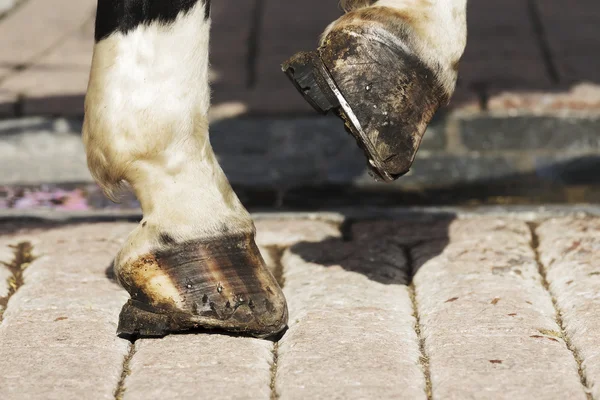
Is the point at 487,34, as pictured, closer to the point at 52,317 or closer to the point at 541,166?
the point at 541,166

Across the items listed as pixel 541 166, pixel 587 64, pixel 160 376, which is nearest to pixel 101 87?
pixel 160 376

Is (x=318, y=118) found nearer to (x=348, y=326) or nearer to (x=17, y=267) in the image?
(x=17, y=267)

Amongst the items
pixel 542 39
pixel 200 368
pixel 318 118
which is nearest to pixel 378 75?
pixel 200 368

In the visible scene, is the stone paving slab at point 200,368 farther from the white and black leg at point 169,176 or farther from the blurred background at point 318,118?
the blurred background at point 318,118

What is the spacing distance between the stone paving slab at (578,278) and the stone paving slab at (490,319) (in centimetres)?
3

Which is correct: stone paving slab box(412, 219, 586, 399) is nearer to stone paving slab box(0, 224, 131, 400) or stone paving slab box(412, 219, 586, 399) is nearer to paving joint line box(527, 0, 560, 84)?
stone paving slab box(0, 224, 131, 400)

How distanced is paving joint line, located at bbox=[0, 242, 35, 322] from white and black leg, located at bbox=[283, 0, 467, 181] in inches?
35.0

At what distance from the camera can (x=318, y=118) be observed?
378 centimetres

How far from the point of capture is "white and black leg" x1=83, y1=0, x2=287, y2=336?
211cm

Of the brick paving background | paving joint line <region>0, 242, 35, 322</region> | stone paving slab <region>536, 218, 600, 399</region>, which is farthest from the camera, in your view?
the brick paving background

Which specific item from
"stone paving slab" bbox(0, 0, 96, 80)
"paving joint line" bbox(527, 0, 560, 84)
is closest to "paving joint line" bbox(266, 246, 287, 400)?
"paving joint line" bbox(527, 0, 560, 84)

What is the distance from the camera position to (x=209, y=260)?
86.2 inches

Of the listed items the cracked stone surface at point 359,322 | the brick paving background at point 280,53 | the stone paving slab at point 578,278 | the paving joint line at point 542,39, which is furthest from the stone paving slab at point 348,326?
the paving joint line at point 542,39

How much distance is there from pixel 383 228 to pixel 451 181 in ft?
1.68
